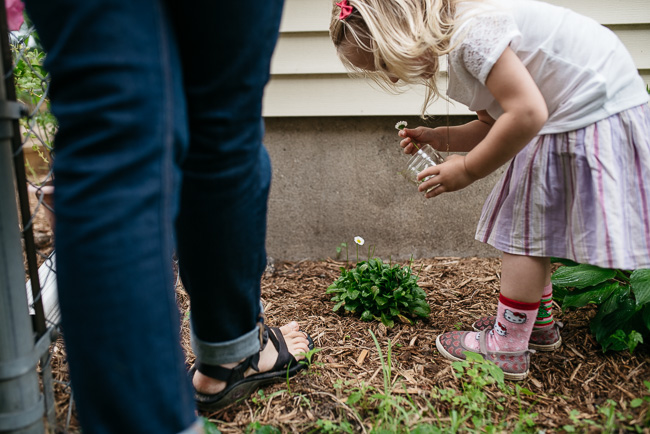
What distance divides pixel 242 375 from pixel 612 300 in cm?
121

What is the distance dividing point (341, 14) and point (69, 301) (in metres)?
1.20

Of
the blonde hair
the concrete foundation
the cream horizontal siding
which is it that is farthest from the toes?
the cream horizontal siding

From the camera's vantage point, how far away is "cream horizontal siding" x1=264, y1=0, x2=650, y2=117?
231 centimetres

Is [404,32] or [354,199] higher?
[404,32]

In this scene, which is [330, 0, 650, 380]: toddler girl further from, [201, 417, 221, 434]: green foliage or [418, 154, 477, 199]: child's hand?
[201, 417, 221, 434]: green foliage

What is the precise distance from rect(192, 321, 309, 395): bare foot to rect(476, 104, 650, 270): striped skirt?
71 centimetres

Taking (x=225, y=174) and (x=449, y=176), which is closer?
(x=225, y=174)

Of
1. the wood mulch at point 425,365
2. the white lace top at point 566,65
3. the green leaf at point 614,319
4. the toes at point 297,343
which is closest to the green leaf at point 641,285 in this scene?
the green leaf at point 614,319

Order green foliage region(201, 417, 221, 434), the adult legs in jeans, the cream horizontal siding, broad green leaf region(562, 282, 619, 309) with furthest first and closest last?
the cream horizontal siding
broad green leaf region(562, 282, 619, 309)
green foliage region(201, 417, 221, 434)
the adult legs in jeans

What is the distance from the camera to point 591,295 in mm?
1586

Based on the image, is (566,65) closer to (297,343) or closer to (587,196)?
(587,196)

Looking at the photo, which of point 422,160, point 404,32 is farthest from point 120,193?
point 422,160

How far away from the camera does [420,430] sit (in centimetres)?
109

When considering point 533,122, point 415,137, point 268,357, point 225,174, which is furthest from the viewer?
point 415,137
